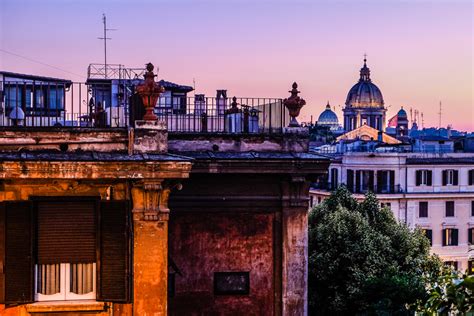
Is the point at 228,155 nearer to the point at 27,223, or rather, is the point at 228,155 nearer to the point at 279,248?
the point at 279,248

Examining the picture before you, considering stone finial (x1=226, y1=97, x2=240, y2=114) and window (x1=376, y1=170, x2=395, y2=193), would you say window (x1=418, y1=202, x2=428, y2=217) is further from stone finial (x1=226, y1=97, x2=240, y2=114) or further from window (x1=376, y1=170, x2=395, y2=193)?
stone finial (x1=226, y1=97, x2=240, y2=114)

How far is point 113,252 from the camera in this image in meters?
14.6

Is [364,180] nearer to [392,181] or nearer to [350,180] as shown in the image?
[350,180]

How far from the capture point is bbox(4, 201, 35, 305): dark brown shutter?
561 inches

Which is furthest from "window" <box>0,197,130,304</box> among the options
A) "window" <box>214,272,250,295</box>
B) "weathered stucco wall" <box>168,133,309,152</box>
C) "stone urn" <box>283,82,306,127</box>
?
"stone urn" <box>283,82,306,127</box>

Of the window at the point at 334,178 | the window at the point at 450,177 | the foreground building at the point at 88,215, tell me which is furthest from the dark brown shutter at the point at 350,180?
the foreground building at the point at 88,215

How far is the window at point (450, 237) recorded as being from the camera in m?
76.4

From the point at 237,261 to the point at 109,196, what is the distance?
3904 millimetres

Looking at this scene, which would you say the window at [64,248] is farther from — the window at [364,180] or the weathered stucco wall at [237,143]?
the window at [364,180]

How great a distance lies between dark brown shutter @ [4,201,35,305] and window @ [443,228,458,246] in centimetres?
6564

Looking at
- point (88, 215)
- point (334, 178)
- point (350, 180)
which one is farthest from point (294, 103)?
point (334, 178)

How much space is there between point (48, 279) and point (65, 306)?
51 cm

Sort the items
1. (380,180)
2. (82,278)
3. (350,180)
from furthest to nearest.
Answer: (350,180)
(380,180)
(82,278)

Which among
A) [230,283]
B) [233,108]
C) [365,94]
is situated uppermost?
[365,94]
